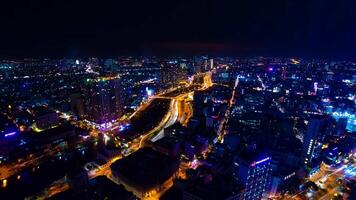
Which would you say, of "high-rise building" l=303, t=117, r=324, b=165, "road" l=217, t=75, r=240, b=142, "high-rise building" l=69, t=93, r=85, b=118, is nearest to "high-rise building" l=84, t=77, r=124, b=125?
"high-rise building" l=69, t=93, r=85, b=118

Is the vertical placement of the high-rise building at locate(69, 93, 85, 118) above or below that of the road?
above

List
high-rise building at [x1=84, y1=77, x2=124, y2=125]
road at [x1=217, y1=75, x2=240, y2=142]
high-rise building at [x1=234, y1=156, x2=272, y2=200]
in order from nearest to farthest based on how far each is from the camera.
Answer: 1. high-rise building at [x1=234, y1=156, x2=272, y2=200]
2. road at [x1=217, y1=75, x2=240, y2=142]
3. high-rise building at [x1=84, y1=77, x2=124, y2=125]

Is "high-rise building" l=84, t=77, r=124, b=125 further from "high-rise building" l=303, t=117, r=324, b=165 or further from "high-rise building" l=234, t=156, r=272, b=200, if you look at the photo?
"high-rise building" l=303, t=117, r=324, b=165

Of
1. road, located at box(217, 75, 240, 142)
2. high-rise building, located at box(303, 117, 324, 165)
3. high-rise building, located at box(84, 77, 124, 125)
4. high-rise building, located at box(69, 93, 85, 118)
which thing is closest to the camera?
high-rise building, located at box(303, 117, 324, 165)

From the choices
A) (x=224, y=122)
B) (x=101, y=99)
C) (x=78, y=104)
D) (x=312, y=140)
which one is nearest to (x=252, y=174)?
(x=312, y=140)

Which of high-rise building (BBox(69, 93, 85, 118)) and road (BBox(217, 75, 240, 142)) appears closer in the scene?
road (BBox(217, 75, 240, 142))

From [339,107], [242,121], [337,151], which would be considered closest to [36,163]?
[242,121]

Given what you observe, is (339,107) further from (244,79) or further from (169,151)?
(169,151)
